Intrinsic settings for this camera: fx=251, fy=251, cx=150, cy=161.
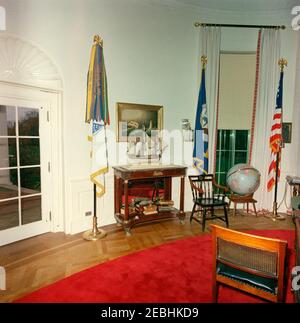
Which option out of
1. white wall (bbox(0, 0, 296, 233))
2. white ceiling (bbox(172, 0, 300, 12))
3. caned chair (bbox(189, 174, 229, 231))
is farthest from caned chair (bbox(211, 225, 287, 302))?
white ceiling (bbox(172, 0, 300, 12))

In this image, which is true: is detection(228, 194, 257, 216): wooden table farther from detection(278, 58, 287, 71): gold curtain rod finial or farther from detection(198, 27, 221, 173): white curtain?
detection(278, 58, 287, 71): gold curtain rod finial

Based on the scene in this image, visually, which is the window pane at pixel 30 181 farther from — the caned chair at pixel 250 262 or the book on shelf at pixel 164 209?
the caned chair at pixel 250 262

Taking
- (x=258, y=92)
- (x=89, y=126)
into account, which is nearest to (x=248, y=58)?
(x=258, y=92)

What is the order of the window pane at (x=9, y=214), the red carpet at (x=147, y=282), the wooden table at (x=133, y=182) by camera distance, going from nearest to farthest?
the red carpet at (x=147, y=282), the window pane at (x=9, y=214), the wooden table at (x=133, y=182)

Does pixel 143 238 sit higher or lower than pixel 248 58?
lower

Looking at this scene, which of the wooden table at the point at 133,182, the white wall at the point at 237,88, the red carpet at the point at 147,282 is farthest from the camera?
the white wall at the point at 237,88

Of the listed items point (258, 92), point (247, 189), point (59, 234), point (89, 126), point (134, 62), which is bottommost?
point (59, 234)

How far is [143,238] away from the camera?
4074mm

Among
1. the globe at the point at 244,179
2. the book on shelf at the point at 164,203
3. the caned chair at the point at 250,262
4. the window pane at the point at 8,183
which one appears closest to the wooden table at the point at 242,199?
the globe at the point at 244,179

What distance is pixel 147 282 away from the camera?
9.14ft

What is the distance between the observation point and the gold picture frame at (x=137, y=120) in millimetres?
4703

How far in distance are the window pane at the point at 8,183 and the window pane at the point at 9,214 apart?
0.39 feet
